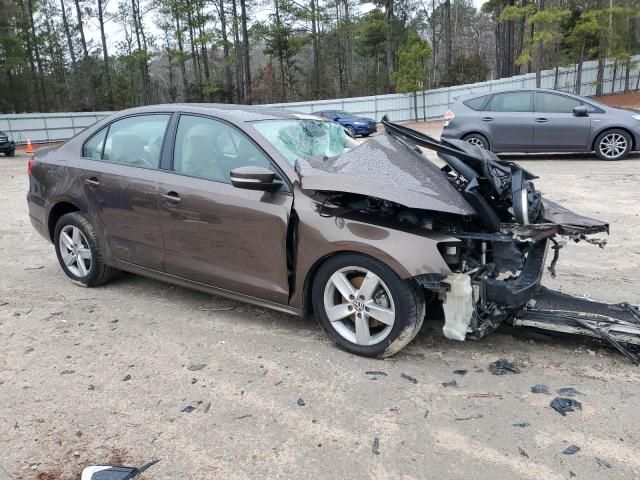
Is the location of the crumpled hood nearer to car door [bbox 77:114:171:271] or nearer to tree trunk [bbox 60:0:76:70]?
car door [bbox 77:114:171:271]

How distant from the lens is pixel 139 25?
43562 mm

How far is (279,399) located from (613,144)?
35.8 ft

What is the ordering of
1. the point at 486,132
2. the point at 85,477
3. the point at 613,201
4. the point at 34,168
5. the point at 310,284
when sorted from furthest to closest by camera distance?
the point at 486,132 → the point at 613,201 → the point at 34,168 → the point at 310,284 → the point at 85,477

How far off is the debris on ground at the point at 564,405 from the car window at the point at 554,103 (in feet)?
32.5

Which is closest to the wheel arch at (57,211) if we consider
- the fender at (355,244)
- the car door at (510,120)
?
the fender at (355,244)

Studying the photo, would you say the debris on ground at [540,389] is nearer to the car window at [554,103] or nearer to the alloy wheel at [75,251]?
the alloy wheel at [75,251]

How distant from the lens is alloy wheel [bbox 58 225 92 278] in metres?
4.64

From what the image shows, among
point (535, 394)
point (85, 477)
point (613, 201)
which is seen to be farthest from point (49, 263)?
point (613, 201)

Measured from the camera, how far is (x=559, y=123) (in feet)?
36.8

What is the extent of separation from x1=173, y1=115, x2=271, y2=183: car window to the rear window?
944cm

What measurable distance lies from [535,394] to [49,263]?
490 centimetres

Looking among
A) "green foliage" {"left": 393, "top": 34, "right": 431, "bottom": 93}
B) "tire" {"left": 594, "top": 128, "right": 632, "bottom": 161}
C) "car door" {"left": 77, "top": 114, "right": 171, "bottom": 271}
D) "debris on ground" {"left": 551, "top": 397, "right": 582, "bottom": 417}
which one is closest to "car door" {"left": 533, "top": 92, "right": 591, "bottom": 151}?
"tire" {"left": 594, "top": 128, "right": 632, "bottom": 161}

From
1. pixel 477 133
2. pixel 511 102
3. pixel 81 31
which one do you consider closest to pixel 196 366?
pixel 477 133

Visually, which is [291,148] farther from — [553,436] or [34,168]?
[34,168]
